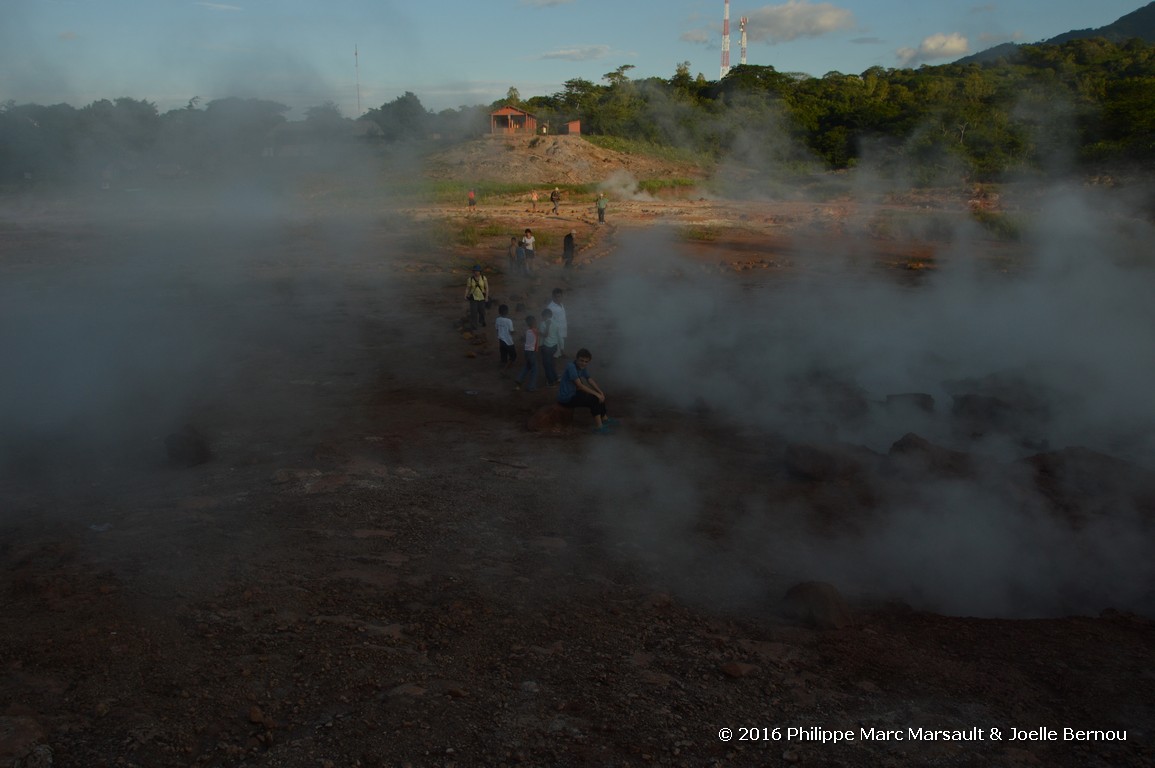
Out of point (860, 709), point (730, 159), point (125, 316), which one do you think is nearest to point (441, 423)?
point (860, 709)

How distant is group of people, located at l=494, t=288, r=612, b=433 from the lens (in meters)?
6.43

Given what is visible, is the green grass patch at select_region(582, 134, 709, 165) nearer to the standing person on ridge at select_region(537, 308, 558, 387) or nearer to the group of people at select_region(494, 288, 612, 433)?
the group of people at select_region(494, 288, 612, 433)

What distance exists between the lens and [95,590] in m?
3.67

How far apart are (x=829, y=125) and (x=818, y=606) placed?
20.1 meters

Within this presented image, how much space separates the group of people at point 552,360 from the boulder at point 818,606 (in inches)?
112

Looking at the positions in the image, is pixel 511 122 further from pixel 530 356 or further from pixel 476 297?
pixel 530 356

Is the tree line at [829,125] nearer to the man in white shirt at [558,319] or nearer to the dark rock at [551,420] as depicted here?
the man in white shirt at [558,319]

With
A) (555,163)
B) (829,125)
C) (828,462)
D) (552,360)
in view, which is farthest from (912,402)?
(555,163)

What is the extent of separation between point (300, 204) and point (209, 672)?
13.8 metres

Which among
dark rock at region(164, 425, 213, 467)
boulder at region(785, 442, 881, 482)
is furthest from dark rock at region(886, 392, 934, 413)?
dark rock at region(164, 425, 213, 467)

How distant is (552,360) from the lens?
800 cm

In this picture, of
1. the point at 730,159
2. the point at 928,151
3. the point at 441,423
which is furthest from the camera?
the point at 730,159

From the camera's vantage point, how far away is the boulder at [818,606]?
358 centimetres

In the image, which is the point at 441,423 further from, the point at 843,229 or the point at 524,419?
the point at 843,229
